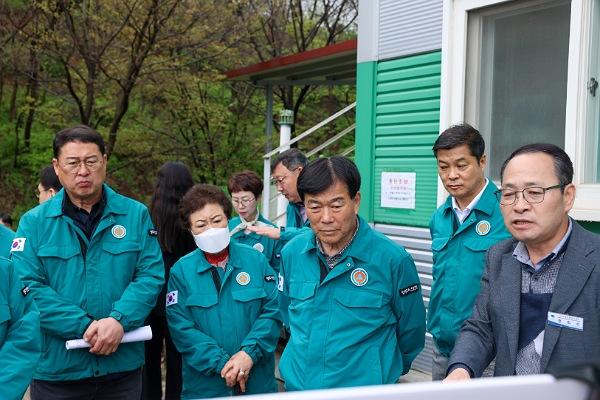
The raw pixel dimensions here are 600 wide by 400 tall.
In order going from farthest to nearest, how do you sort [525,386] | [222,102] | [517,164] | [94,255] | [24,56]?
[222,102] < [24,56] < [94,255] < [517,164] < [525,386]

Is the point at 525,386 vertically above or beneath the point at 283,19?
beneath

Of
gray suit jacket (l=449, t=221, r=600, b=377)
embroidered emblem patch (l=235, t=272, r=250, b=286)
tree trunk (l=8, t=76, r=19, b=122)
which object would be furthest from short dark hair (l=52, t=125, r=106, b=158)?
tree trunk (l=8, t=76, r=19, b=122)

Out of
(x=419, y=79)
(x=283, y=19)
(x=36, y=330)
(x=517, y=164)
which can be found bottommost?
(x=36, y=330)

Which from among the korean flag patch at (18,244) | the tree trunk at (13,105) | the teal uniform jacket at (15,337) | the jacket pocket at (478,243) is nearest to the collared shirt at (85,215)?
the korean flag patch at (18,244)

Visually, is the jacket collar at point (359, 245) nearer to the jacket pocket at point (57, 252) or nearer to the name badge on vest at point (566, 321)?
the name badge on vest at point (566, 321)

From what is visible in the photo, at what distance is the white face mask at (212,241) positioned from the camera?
3.66m

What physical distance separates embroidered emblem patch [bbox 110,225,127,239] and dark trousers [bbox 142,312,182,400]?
1272mm

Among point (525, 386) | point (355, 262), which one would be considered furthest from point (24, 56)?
point (525, 386)

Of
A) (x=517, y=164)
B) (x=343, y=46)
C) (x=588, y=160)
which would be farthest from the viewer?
(x=343, y=46)

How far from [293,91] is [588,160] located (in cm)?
1347

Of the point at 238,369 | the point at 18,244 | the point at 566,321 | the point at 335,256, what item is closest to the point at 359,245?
the point at 335,256

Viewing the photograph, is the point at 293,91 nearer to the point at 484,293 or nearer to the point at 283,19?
the point at 283,19

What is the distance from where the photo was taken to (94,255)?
343 centimetres

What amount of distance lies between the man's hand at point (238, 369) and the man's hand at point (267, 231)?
127cm
